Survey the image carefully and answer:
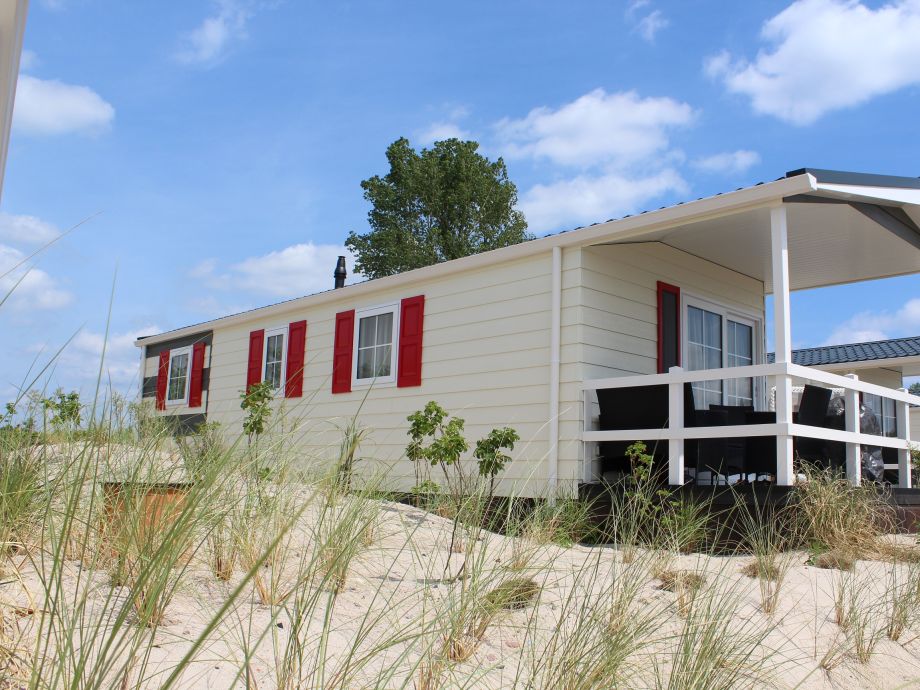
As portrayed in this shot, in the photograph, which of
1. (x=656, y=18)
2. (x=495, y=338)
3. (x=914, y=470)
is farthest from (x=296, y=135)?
(x=914, y=470)

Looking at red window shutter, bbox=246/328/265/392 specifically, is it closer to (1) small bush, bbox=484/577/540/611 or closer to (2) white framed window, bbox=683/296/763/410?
(2) white framed window, bbox=683/296/763/410

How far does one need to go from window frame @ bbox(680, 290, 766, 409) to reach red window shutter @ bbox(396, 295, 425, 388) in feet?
9.43

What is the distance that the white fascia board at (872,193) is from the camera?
256 inches

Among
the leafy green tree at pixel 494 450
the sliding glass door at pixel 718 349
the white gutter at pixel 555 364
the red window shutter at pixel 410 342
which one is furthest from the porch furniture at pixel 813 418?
the red window shutter at pixel 410 342

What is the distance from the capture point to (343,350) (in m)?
9.88

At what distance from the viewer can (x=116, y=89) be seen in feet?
12.5

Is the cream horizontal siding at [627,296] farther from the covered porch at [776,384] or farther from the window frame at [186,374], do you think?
the window frame at [186,374]

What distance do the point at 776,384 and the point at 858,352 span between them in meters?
9.44

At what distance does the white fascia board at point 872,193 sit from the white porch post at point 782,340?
0.50 m

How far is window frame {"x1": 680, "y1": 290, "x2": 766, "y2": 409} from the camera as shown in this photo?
28.6ft

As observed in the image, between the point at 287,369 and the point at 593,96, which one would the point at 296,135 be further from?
the point at 593,96

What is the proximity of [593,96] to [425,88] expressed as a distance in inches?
226

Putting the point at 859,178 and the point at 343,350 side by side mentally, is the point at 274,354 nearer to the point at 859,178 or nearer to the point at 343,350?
the point at 343,350

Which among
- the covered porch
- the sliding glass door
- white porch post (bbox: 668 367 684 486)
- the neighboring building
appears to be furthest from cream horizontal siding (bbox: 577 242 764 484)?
the neighboring building
